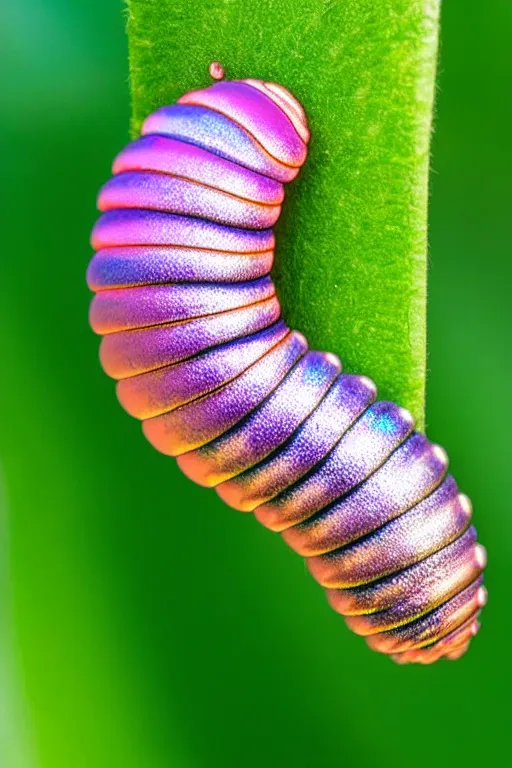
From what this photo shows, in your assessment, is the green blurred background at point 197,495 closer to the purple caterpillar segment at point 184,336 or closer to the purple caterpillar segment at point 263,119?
the purple caterpillar segment at point 184,336

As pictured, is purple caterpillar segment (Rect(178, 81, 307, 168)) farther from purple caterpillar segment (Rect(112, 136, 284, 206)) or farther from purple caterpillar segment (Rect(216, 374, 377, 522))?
purple caterpillar segment (Rect(216, 374, 377, 522))

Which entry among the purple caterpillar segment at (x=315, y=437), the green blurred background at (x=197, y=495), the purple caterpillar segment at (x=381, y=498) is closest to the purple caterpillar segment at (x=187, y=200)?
the purple caterpillar segment at (x=315, y=437)

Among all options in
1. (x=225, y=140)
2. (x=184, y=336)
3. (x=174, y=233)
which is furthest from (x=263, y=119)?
(x=184, y=336)

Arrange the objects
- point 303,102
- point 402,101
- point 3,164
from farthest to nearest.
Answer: point 3,164 < point 303,102 < point 402,101

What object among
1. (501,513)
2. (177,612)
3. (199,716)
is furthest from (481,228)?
(199,716)

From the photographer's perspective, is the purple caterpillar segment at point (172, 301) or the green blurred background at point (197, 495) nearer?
the purple caterpillar segment at point (172, 301)

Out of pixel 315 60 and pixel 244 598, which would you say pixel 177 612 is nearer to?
pixel 244 598
